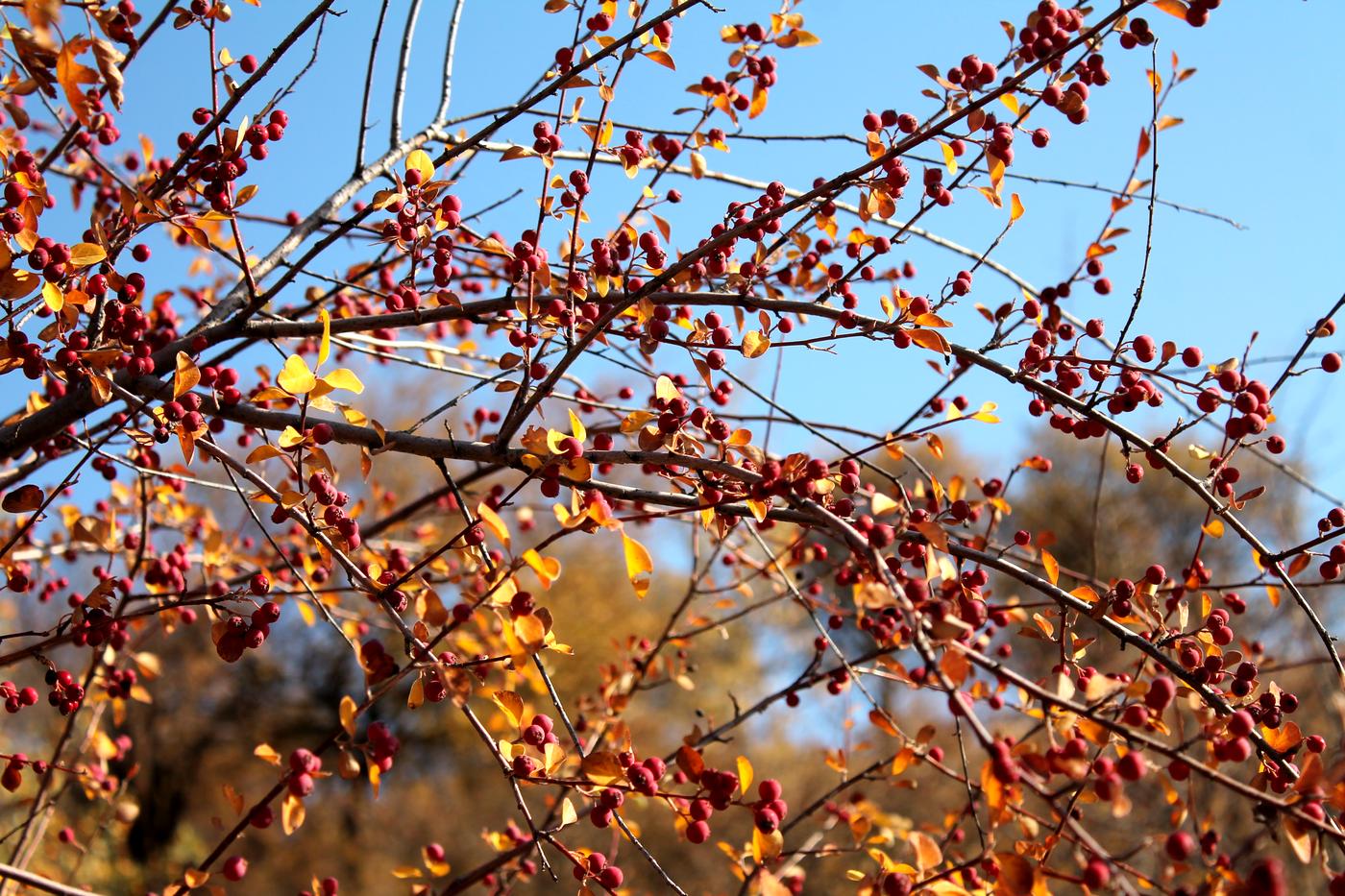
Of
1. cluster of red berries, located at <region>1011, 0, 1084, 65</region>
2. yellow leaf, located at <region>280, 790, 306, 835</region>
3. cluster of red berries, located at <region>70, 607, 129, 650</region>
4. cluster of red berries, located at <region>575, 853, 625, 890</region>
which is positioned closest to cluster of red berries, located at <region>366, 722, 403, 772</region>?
yellow leaf, located at <region>280, 790, 306, 835</region>

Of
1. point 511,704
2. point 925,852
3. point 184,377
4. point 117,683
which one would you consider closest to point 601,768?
point 511,704

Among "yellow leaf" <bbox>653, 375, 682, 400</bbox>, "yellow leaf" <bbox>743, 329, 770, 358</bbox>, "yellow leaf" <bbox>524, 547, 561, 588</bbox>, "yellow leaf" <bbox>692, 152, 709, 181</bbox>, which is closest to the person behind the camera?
"yellow leaf" <bbox>524, 547, 561, 588</bbox>

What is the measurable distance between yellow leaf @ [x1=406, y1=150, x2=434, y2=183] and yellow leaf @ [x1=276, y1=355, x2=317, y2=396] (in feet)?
1.53

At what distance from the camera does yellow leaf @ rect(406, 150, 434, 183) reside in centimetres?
144

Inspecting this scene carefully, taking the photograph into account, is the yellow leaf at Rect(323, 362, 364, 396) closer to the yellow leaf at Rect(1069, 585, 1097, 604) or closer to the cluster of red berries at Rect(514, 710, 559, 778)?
the cluster of red berries at Rect(514, 710, 559, 778)

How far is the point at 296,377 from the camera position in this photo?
3.52 ft

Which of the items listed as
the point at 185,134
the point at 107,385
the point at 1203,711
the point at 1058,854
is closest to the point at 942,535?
the point at 1203,711

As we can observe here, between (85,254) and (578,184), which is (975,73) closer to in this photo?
(578,184)

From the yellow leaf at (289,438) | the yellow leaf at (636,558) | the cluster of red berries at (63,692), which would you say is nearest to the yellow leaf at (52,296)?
the yellow leaf at (289,438)

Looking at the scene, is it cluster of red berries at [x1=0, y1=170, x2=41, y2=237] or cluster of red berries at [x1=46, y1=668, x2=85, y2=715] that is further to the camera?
cluster of red berries at [x1=46, y1=668, x2=85, y2=715]

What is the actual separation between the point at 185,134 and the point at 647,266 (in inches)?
30.4

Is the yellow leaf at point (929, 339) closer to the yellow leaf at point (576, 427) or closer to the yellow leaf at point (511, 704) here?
the yellow leaf at point (576, 427)

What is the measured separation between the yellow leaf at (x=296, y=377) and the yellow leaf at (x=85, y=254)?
1.20ft

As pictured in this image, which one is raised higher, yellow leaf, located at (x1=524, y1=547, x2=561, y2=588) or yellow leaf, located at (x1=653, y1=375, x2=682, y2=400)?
yellow leaf, located at (x1=653, y1=375, x2=682, y2=400)
